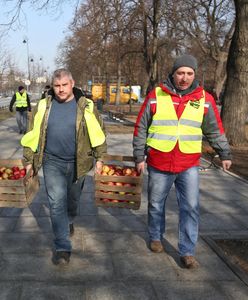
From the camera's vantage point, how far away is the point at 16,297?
11.5 ft

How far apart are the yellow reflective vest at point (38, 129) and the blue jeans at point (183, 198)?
0.64 m

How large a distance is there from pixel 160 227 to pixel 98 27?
1815cm

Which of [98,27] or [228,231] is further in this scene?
[98,27]

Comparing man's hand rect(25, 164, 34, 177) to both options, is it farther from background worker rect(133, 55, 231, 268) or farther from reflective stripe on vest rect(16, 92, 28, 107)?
reflective stripe on vest rect(16, 92, 28, 107)

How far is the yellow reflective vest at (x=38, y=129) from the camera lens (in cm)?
403

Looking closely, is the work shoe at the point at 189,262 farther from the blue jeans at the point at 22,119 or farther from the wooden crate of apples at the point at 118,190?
the blue jeans at the point at 22,119

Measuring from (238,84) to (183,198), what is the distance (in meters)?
8.72

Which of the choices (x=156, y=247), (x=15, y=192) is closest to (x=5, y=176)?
(x=15, y=192)

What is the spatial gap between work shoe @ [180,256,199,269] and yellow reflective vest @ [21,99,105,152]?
145 centimetres

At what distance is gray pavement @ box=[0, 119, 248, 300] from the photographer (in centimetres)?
366

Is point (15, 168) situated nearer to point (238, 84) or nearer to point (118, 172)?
point (118, 172)

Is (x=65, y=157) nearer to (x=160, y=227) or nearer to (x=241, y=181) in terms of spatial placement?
(x=160, y=227)

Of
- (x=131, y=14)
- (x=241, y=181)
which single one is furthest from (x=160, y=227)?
(x=131, y=14)

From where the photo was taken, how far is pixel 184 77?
3898mm
